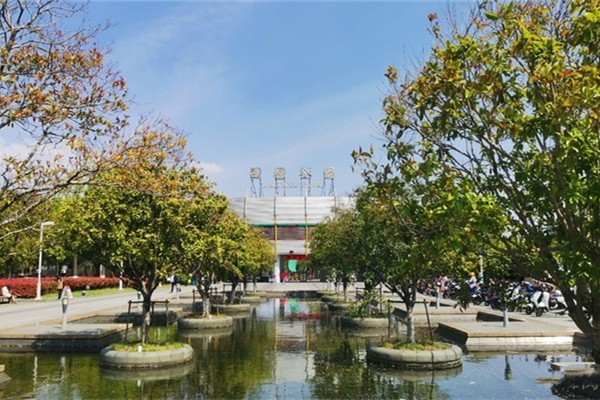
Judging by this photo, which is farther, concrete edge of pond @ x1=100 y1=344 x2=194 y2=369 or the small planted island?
the small planted island

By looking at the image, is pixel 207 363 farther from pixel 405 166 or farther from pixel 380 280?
pixel 405 166

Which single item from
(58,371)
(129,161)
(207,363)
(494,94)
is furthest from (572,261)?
(58,371)

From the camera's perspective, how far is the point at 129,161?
10.2m

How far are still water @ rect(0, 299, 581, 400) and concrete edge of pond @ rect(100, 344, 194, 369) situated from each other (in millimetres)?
286

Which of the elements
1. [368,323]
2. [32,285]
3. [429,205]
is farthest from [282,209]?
[429,205]

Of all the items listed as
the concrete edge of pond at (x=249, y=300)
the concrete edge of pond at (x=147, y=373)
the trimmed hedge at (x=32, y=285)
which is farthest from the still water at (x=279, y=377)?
the trimmed hedge at (x=32, y=285)

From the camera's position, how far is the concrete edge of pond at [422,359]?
14320 millimetres

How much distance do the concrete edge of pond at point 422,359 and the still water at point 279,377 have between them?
30 cm

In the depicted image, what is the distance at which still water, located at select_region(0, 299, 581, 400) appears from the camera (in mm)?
11655

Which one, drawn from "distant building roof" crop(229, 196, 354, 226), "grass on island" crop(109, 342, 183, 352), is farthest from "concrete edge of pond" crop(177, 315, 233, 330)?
"distant building roof" crop(229, 196, 354, 226)

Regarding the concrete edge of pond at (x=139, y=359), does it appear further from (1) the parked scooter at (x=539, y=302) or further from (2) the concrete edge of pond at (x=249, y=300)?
(2) the concrete edge of pond at (x=249, y=300)

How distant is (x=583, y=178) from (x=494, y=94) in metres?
1.63

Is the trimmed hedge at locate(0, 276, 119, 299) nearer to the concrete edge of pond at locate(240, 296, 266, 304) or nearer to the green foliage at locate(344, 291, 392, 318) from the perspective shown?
the concrete edge of pond at locate(240, 296, 266, 304)

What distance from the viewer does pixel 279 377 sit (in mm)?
13383
